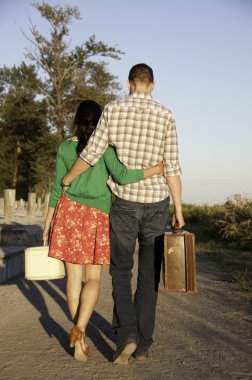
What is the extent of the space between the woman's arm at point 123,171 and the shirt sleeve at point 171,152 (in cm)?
5

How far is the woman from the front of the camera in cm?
371

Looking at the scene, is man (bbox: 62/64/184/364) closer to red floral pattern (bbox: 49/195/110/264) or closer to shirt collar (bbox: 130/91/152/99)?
shirt collar (bbox: 130/91/152/99)

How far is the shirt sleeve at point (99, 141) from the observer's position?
3.54 metres

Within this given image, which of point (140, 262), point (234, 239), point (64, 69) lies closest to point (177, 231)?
point (140, 262)

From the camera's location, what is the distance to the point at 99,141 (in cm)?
354

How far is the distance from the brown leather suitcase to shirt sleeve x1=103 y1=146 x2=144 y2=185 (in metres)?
0.46

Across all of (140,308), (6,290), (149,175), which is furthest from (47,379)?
(6,290)

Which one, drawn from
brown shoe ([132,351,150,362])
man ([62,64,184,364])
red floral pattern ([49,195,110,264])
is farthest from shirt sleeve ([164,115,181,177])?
brown shoe ([132,351,150,362])

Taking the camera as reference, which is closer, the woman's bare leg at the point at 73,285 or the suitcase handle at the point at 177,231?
the suitcase handle at the point at 177,231

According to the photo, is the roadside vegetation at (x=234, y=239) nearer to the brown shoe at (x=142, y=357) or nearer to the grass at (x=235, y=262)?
the grass at (x=235, y=262)

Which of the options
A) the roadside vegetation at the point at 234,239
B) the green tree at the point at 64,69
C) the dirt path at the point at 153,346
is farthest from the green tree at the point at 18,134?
the dirt path at the point at 153,346

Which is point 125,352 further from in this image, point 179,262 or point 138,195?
point 138,195

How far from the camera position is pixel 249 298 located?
19.9 ft

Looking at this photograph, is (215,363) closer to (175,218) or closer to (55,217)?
(175,218)
